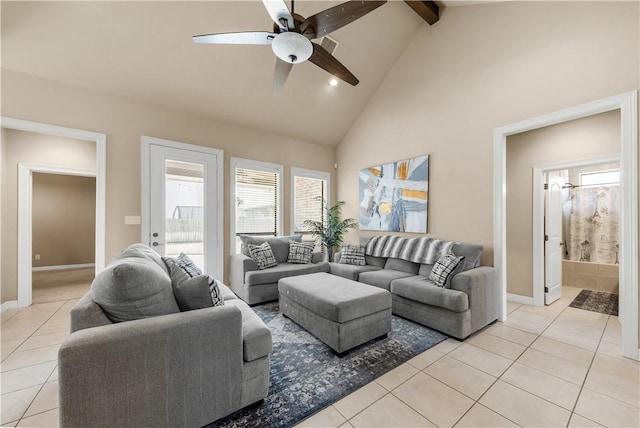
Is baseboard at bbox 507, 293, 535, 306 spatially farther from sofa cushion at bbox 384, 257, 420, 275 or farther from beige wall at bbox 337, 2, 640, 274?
sofa cushion at bbox 384, 257, 420, 275

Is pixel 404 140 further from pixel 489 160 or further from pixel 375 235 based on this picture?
pixel 375 235

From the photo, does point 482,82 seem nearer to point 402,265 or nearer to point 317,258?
point 402,265

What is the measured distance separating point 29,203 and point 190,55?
3.18 metres

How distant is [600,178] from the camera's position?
170 inches

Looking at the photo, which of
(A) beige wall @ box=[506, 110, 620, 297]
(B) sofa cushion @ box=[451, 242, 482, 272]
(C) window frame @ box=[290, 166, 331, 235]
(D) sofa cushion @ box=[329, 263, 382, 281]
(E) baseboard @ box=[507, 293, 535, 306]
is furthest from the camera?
(C) window frame @ box=[290, 166, 331, 235]

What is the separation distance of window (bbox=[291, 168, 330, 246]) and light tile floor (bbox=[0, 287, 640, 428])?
3.41 m

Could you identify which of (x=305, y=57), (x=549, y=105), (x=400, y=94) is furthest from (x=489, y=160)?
(x=305, y=57)

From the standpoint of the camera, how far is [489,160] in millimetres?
3141

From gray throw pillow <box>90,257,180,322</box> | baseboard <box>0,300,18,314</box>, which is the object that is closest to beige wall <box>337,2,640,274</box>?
gray throw pillow <box>90,257,180,322</box>

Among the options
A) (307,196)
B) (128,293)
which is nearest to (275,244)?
(307,196)

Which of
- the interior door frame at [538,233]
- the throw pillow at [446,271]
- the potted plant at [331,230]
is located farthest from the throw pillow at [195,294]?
the interior door frame at [538,233]

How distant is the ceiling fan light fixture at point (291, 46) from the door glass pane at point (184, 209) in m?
2.66

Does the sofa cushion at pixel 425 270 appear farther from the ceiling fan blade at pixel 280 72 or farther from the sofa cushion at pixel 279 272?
the ceiling fan blade at pixel 280 72

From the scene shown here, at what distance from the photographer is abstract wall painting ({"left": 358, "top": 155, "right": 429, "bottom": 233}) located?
3.89 meters
